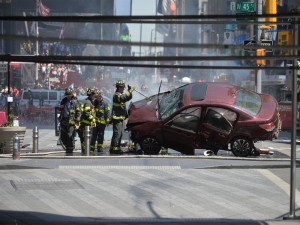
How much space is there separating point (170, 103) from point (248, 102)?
1.76 m

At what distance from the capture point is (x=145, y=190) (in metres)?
9.48

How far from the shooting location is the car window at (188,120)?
42.9 ft

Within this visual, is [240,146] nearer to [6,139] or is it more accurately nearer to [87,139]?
[87,139]

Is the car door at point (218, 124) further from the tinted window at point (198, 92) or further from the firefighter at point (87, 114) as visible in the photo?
the firefighter at point (87, 114)

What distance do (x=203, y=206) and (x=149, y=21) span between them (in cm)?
409

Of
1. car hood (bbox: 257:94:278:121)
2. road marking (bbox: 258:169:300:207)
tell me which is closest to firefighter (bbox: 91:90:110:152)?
car hood (bbox: 257:94:278:121)

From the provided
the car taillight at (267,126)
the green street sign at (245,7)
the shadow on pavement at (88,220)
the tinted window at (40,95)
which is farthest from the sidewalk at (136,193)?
the tinted window at (40,95)

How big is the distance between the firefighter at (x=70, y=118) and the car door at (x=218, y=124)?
2931 millimetres

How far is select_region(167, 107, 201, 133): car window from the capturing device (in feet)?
42.9

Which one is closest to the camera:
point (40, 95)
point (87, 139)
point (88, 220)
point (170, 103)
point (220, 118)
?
point (88, 220)

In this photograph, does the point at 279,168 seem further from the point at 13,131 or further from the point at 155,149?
the point at 13,131

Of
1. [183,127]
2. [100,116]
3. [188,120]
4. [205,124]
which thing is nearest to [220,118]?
[205,124]

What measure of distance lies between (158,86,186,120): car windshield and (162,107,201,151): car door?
203 mm

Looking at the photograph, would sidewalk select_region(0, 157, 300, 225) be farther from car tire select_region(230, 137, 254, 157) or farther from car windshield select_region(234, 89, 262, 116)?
car windshield select_region(234, 89, 262, 116)
